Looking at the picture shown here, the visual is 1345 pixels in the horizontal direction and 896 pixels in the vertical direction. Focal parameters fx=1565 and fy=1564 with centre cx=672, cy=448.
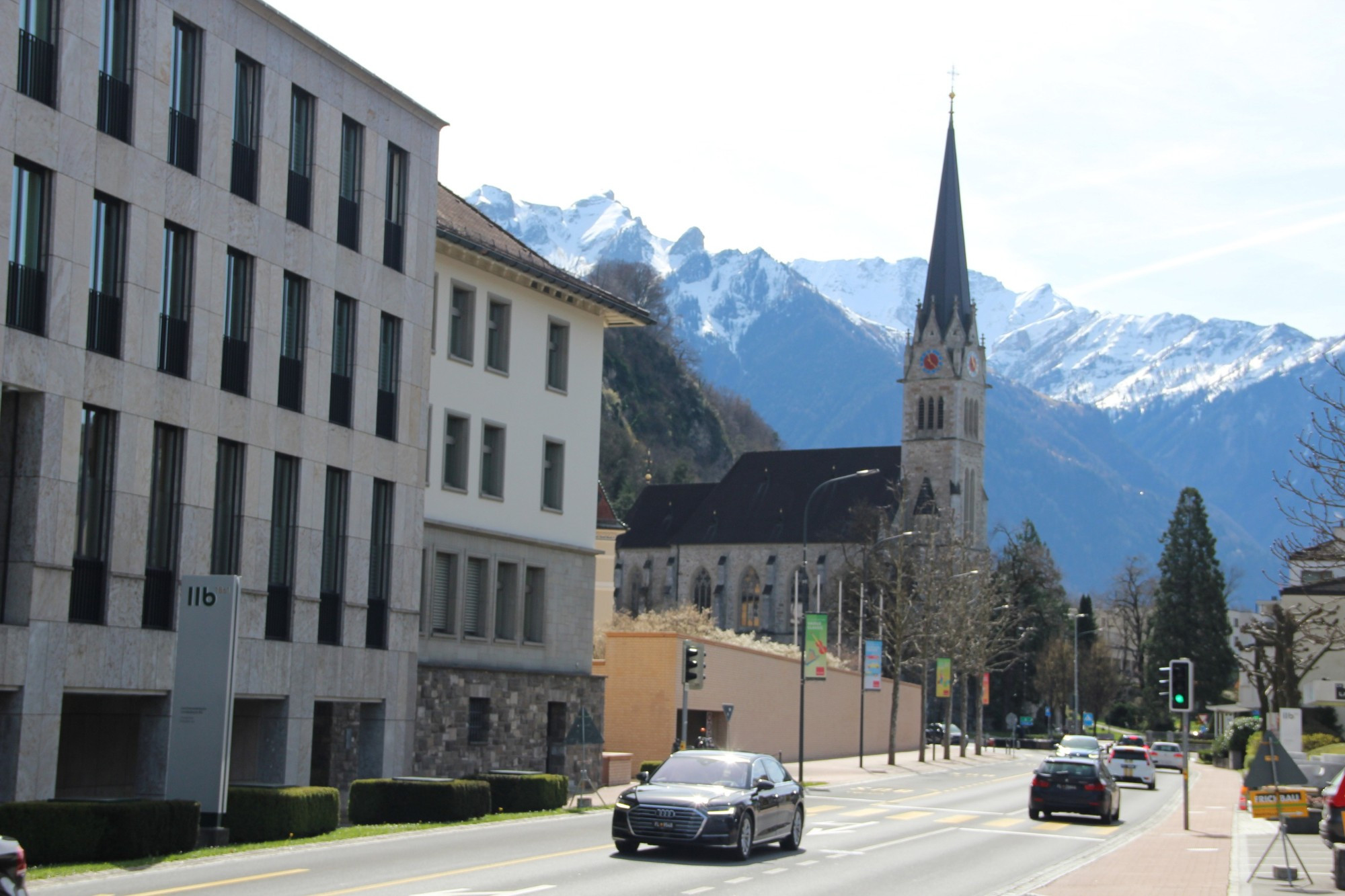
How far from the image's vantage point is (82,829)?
18156 mm

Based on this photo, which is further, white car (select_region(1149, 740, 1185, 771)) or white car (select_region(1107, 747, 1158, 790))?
white car (select_region(1149, 740, 1185, 771))

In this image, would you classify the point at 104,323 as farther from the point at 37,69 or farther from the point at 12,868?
the point at 12,868

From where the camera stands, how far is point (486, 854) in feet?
67.5

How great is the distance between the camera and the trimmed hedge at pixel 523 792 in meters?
28.7

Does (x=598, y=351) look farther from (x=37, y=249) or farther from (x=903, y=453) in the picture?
(x=903, y=453)

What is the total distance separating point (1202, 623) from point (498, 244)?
7623cm

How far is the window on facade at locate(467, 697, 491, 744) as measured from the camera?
1441 inches

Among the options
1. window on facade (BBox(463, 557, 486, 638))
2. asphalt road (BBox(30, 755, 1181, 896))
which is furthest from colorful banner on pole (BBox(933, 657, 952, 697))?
asphalt road (BBox(30, 755, 1181, 896))

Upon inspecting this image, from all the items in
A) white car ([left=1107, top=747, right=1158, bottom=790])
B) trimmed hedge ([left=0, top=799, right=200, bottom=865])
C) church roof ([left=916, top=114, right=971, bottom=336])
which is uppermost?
church roof ([left=916, top=114, right=971, bottom=336])

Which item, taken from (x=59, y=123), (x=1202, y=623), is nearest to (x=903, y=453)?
(x=1202, y=623)

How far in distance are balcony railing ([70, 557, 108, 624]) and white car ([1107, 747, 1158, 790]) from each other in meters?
35.5

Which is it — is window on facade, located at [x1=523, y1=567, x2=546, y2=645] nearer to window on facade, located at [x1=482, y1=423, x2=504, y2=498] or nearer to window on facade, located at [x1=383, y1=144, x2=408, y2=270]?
window on facade, located at [x1=482, y1=423, x2=504, y2=498]

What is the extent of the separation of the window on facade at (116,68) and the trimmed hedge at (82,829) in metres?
12.0

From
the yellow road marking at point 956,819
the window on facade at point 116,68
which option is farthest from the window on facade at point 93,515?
the yellow road marking at point 956,819
